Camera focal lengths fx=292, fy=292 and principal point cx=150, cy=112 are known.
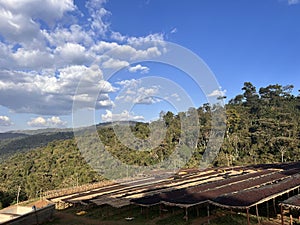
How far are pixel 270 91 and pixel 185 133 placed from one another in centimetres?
2335

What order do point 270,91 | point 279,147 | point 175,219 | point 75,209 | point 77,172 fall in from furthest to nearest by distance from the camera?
point 270,91 → point 279,147 → point 77,172 → point 75,209 → point 175,219

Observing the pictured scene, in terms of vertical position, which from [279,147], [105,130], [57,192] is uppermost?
[105,130]

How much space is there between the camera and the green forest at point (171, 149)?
38.0 meters

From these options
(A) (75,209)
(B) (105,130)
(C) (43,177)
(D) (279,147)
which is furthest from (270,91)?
(A) (75,209)

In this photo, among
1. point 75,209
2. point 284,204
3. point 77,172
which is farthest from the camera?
point 77,172

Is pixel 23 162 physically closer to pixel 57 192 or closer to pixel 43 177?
pixel 43 177

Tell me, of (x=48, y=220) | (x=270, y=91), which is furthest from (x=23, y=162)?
(x=270, y=91)

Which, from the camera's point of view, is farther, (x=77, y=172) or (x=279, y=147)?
(x=279, y=147)

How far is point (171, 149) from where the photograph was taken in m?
44.0

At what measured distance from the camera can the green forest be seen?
38.0 meters

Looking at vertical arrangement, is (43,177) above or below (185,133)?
below

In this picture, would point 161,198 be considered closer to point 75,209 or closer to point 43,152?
point 75,209

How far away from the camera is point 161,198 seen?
51.5ft

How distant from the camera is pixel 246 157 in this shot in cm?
4281
